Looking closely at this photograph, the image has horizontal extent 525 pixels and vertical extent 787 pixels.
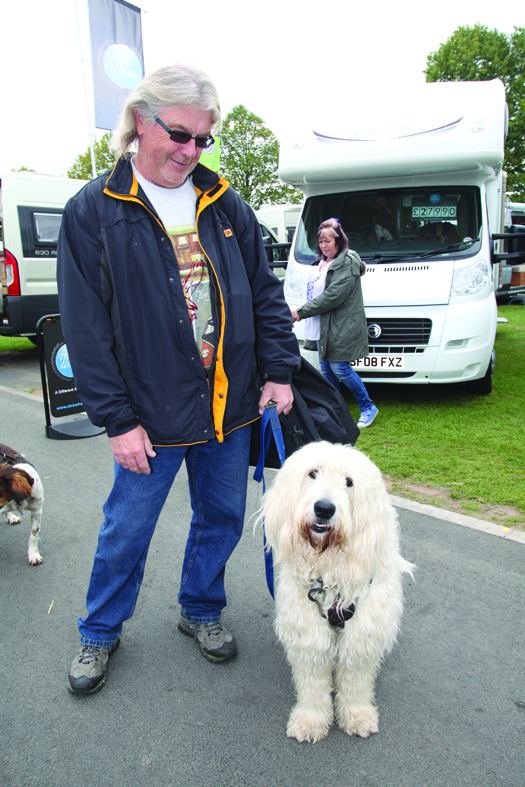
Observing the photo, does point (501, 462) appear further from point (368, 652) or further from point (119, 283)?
point (119, 283)

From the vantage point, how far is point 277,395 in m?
2.28

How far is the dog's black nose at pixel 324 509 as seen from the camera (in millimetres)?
1780

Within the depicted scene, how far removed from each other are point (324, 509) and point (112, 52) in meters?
12.3

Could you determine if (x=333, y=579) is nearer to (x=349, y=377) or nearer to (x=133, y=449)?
(x=133, y=449)

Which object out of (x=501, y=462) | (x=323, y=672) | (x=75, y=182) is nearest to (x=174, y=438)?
(x=323, y=672)

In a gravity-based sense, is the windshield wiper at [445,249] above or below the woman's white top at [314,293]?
above

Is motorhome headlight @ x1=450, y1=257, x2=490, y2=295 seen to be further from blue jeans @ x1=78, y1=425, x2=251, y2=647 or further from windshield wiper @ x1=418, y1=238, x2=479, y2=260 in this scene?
blue jeans @ x1=78, y1=425, x2=251, y2=647

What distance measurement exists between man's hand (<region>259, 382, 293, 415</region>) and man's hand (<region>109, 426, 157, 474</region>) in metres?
0.54

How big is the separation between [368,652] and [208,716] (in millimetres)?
696

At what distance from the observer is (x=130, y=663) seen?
2.42 meters

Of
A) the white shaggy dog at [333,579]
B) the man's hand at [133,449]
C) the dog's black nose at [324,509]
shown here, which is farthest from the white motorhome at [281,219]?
the dog's black nose at [324,509]

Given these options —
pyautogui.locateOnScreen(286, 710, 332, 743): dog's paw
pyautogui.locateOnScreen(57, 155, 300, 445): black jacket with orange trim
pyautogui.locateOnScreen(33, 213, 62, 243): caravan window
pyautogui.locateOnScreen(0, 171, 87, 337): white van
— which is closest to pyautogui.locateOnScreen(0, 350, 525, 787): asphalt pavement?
pyautogui.locateOnScreen(286, 710, 332, 743): dog's paw

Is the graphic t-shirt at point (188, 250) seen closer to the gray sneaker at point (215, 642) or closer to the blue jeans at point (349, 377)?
the gray sneaker at point (215, 642)

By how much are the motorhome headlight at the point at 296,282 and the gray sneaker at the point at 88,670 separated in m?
4.38
